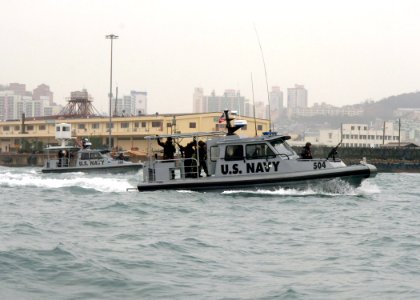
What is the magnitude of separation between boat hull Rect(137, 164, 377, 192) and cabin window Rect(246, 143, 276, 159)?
0.68 meters

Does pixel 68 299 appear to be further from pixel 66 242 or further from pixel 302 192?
pixel 302 192

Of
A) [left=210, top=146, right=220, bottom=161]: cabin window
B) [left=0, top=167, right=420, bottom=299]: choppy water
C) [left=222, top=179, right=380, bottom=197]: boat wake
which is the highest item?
[left=210, top=146, right=220, bottom=161]: cabin window

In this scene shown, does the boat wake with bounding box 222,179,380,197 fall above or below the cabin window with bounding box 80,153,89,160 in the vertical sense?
below

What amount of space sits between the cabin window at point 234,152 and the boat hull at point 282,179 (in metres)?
0.67

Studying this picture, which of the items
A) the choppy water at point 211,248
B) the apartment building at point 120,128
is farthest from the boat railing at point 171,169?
the apartment building at point 120,128

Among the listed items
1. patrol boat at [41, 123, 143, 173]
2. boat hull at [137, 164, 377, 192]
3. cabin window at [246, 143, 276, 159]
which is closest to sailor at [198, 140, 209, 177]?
boat hull at [137, 164, 377, 192]

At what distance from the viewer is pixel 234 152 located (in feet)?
81.7

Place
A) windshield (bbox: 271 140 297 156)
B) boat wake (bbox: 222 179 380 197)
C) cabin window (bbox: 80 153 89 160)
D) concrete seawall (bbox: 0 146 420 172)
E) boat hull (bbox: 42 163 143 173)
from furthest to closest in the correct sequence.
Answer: concrete seawall (bbox: 0 146 420 172) < cabin window (bbox: 80 153 89 160) < boat hull (bbox: 42 163 143 173) < windshield (bbox: 271 140 297 156) < boat wake (bbox: 222 179 380 197)

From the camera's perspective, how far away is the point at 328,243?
14750mm

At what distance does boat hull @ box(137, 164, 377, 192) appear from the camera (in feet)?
79.4

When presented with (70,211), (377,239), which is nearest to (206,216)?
(70,211)

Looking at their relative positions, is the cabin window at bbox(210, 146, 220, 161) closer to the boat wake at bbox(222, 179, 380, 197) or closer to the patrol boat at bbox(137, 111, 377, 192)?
the patrol boat at bbox(137, 111, 377, 192)

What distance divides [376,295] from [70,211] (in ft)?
37.8

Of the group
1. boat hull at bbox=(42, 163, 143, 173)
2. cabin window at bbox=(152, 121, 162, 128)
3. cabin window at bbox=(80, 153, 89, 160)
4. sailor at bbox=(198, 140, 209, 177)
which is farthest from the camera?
cabin window at bbox=(152, 121, 162, 128)
